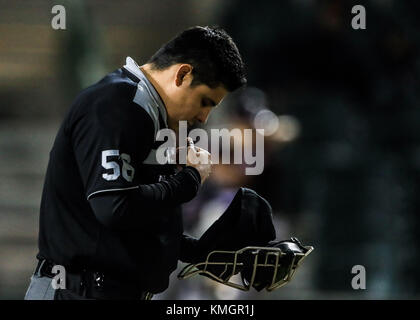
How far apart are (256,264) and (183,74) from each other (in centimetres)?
64

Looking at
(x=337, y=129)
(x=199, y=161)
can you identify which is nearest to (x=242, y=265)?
(x=199, y=161)

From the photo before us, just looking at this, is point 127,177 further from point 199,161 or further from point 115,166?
point 199,161

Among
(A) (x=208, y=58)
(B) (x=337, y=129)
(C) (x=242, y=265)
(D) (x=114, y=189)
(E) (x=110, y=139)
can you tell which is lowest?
(C) (x=242, y=265)

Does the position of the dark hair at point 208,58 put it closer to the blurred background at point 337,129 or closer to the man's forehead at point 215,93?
the man's forehead at point 215,93

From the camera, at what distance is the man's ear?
273 centimetres

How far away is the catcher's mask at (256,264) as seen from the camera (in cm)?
290

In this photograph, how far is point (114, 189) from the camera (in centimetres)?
249

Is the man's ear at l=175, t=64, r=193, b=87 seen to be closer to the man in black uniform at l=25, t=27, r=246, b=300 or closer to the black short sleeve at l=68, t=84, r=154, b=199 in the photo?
the man in black uniform at l=25, t=27, r=246, b=300

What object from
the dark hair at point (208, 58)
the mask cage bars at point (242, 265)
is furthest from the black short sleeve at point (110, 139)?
the mask cage bars at point (242, 265)

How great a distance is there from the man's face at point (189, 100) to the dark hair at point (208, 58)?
0.06ft

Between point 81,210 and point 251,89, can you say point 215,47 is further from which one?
point 251,89

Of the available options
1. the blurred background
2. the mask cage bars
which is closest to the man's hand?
the mask cage bars

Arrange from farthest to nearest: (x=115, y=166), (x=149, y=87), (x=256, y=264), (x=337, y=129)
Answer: (x=337, y=129)
(x=256, y=264)
(x=149, y=87)
(x=115, y=166)

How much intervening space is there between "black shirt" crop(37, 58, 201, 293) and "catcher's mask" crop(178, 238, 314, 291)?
22 cm
